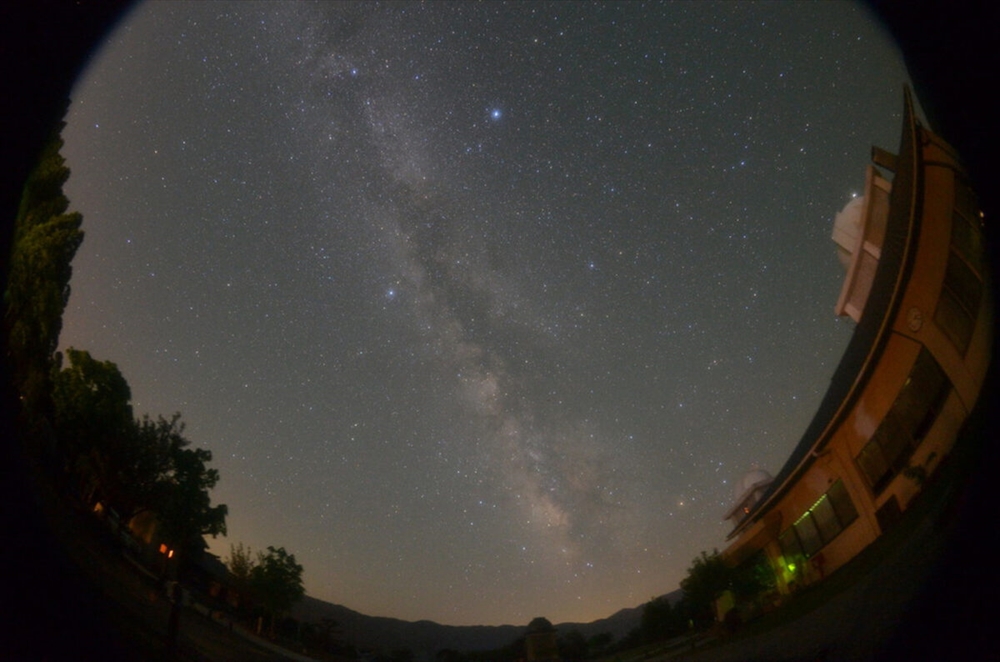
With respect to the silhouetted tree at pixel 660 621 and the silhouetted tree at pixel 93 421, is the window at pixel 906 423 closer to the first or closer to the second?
the silhouetted tree at pixel 660 621

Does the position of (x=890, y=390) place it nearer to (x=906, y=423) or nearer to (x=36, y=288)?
(x=906, y=423)

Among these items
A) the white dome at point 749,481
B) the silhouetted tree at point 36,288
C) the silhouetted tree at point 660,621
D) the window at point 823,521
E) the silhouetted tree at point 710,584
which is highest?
the silhouetted tree at point 36,288

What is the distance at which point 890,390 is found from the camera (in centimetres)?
216

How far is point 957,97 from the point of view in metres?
2.38

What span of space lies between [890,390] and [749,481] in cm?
74

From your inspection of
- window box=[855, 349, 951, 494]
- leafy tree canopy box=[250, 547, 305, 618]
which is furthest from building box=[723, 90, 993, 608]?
leafy tree canopy box=[250, 547, 305, 618]

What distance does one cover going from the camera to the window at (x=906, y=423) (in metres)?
2.13

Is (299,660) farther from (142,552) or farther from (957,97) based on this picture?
(957,97)

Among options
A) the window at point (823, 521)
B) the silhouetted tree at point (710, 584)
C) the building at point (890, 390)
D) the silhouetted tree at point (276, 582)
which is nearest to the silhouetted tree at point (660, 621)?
the silhouetted tree at point (710, 584)

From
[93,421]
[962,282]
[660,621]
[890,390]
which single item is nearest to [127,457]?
[93,421]

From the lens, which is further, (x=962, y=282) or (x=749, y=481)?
(x=749, y=481)

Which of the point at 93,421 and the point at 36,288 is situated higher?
the point at 36,288

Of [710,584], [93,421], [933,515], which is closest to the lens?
[933,515]

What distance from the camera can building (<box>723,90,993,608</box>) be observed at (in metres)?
2.13
